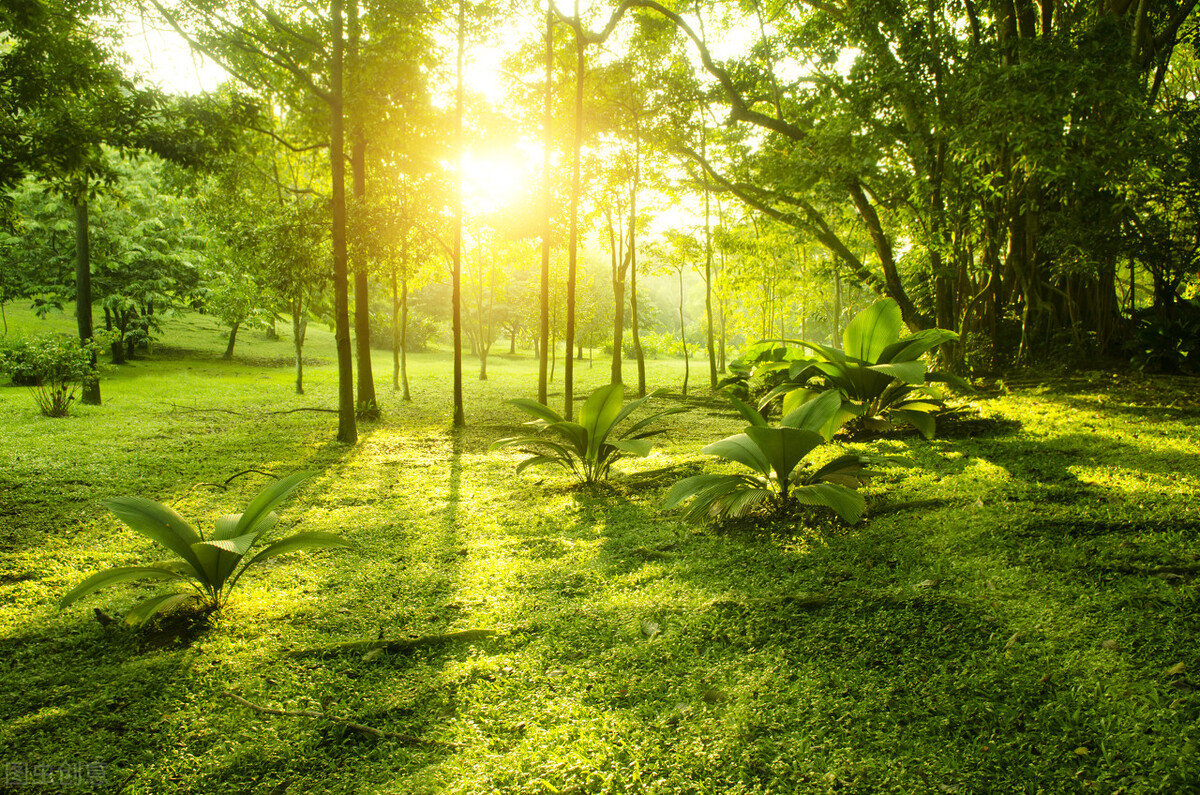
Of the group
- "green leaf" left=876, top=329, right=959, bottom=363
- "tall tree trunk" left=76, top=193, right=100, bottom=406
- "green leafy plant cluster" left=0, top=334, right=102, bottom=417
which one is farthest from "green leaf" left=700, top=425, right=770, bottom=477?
"tall tree trunk" left=76, top=193, right=100, bottom=406

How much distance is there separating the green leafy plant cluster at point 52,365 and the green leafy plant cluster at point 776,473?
10677 mm

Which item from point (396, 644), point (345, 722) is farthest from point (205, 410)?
point (345, 722)

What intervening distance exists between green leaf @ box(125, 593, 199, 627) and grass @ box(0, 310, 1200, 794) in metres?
0.12

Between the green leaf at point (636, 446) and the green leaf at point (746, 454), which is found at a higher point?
the green leaf at point (746, 454)

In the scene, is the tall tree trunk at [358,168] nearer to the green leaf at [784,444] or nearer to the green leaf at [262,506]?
the green leaf at [262,506]

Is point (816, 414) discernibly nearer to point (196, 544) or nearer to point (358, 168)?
point (196, 544)

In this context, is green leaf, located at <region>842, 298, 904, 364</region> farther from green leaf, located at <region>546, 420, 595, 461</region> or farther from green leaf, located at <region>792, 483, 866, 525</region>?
green leaf, located at <region>546, 420, 595, 461</region>

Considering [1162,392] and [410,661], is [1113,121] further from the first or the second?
[410,661]

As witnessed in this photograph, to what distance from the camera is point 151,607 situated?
2201mm

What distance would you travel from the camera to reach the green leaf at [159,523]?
2.22 m

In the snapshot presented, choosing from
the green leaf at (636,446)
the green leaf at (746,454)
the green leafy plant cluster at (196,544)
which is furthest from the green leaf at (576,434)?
the green leafy plant cluster at (196,544)

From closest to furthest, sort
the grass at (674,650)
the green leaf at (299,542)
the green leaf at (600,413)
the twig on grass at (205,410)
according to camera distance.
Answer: the grass at (674,650) < the green leaf at (299,542) < the green leaf at (600,413) < the twig on grass at (205,410)

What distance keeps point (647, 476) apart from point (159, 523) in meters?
3.47

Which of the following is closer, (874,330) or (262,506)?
(262,506)
